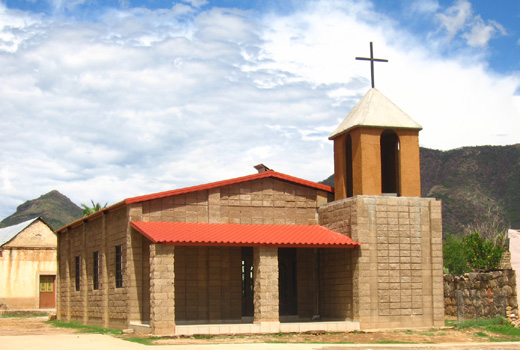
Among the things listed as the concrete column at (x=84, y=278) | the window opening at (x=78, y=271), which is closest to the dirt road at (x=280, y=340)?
the concrete column at (x=84, y=278)

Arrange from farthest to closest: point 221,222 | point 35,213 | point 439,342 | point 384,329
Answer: point 35,213 → point 221,222 → point 384,329 → point 439,342

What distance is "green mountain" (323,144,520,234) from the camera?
7706 centimetres

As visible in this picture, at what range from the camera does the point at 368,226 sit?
77.7ft

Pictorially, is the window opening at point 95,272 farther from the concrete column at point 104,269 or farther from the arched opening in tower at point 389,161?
the arched opening in tower at point 389,161

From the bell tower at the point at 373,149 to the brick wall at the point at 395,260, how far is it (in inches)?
30.6

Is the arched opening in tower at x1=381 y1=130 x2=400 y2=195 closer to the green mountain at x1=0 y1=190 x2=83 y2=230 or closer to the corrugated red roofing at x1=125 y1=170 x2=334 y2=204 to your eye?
the corrugated red roofing at x1=125 y1=170 x2=334 y2=204

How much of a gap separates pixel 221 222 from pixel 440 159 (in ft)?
226

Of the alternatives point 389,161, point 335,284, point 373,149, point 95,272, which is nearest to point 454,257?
point 389,161

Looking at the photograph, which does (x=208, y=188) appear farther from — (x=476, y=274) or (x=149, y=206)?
(x=476, y=274)

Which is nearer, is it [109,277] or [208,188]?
[208,188]

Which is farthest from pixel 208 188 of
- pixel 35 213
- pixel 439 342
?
pixel 35 213

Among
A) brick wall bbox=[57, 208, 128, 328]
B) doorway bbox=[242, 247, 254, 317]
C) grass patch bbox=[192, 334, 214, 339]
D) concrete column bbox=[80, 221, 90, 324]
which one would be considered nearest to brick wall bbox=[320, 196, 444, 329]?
doorway bbox=[242, 247, 254, 317]

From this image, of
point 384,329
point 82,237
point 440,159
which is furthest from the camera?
point 440,159

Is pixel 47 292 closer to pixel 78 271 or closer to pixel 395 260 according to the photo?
pixel 78 271
